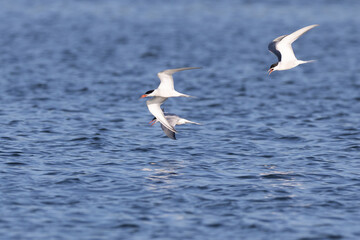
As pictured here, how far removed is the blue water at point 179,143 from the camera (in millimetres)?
10273

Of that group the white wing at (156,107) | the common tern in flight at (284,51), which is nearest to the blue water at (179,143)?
the white wing at (156,107)

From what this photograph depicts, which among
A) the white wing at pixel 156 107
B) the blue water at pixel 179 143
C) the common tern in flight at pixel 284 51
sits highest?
the common tern in flight at pixel 284 51

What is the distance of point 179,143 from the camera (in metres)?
15.6

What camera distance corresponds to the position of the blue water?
10273mm

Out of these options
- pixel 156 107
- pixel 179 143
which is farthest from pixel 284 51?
pixel 179 143

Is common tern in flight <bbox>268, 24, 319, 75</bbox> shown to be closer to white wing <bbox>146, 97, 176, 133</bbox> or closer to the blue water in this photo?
the blue water

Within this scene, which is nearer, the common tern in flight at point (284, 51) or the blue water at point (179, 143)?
the blue water at point (179, 143)

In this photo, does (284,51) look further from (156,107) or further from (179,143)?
(179,143)

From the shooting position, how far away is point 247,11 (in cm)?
4997

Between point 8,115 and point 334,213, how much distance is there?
34.8 feet

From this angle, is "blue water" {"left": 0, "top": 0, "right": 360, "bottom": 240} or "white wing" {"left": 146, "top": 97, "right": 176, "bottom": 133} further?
"white wing" {"left": 146, "top": 97, "right": 176, "bottom": 133}

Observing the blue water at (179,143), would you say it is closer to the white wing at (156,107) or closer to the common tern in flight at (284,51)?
the white wing at (156,107)

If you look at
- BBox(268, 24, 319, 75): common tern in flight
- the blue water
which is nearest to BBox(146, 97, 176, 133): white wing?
→ the blue water

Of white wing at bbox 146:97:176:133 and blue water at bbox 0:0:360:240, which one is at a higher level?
white wing at bbox 146:97:176:133
